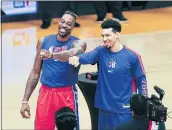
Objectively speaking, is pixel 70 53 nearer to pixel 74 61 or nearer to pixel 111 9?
pixel 74 61

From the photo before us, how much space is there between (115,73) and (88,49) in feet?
19.7

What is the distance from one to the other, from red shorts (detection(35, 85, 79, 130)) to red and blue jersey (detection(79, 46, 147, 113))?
0.48m

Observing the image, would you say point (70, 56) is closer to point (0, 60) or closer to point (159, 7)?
point (0, 60)

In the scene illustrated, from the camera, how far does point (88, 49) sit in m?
10.8

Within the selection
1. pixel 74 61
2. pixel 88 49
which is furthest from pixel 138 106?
pixel 88 49

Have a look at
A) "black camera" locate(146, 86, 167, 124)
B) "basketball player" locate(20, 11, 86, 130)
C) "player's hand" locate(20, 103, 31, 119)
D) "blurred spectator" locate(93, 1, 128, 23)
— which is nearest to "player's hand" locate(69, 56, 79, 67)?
"basketball player" locate(20, 11, 86, 130)

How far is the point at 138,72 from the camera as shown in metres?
4.77

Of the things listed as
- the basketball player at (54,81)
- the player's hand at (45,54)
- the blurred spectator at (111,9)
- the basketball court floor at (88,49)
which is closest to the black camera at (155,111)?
the player's hand at (45,54)

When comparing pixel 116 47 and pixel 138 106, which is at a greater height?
pixel 116 47

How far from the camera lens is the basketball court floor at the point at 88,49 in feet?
25.5

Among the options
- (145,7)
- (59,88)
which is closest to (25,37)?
(145,7)

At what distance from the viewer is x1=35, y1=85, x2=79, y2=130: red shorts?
5.24 metres

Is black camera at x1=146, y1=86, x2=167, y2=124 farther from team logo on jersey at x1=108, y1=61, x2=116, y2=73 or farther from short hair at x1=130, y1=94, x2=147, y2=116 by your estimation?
team logo on jersey at x1=108, y1=61, x2=116, y2=73

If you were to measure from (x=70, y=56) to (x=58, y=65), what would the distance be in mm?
309
